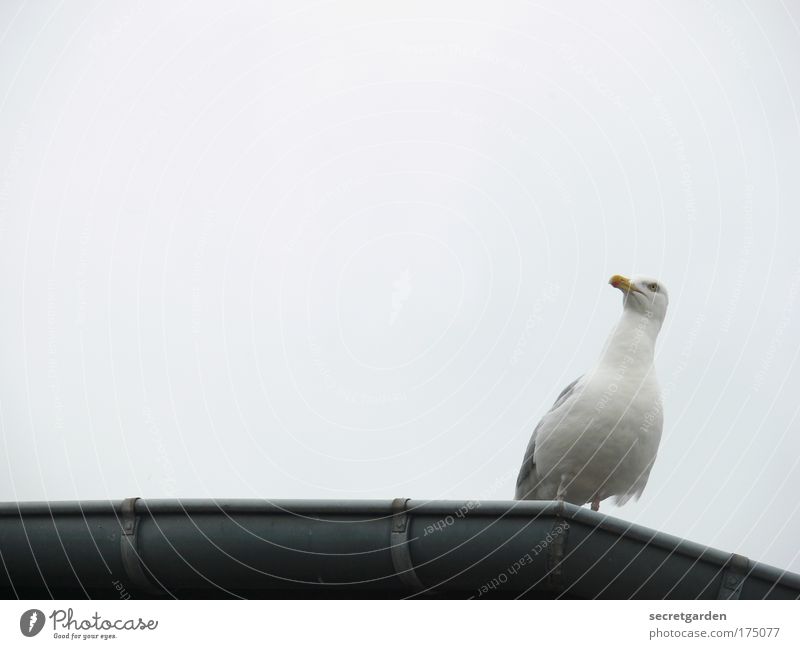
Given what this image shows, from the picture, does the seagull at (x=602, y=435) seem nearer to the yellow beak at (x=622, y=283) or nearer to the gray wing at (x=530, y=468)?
the gray wing at (x=530, y=468)

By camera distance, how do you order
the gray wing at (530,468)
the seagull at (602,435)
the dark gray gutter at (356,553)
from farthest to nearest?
1. the gray wing at (530,468)
2. the seagull at (602,435)
3. the dark gray gutter at (356,553)

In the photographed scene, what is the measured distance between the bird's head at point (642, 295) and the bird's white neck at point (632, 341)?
5 cm

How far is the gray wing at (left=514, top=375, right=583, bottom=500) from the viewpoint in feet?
33.6

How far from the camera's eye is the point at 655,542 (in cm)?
644

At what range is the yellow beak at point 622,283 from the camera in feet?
36.1

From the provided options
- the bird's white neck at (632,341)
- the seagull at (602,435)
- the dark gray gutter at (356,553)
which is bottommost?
the dark gray gutter at (356,553)

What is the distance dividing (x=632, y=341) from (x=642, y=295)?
728 millimetres

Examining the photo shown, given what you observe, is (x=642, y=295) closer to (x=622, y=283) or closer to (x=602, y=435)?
(x=622, y=283)

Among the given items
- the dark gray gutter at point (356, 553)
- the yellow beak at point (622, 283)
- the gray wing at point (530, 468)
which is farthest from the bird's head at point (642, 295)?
the dark gray gutter at point (356, 553)

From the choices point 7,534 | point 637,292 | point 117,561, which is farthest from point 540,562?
point 637,292

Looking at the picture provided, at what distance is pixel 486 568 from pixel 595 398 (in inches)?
145

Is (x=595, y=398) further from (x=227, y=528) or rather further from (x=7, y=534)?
(x=7, y=534)

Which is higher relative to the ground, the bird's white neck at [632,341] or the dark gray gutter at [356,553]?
the bird's white neck at [632,341]

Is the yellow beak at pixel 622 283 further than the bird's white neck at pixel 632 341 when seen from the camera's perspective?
Yes
